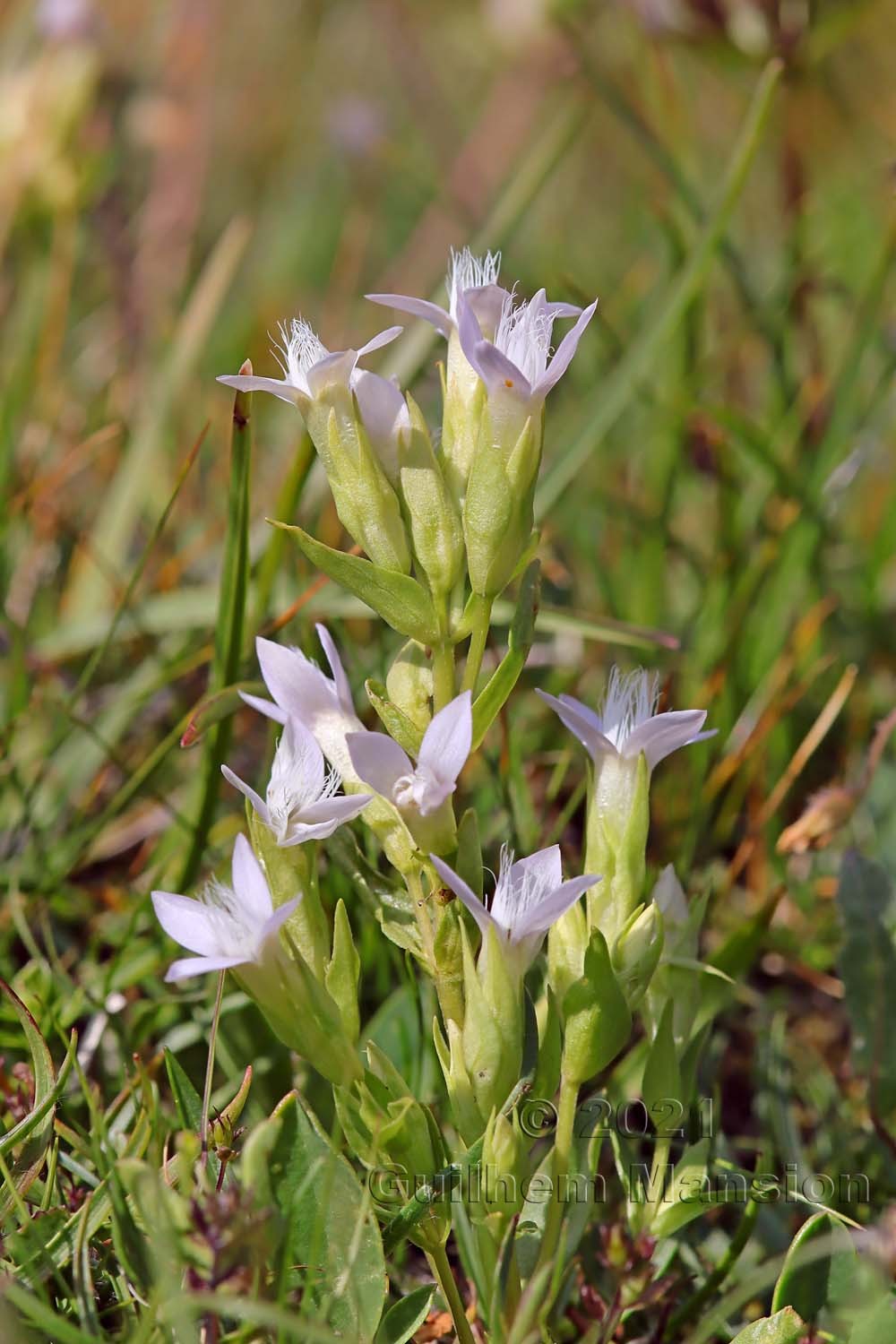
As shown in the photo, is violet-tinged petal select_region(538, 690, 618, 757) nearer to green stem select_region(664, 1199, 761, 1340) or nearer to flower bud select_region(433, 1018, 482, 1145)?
flower bud select_region(433, 1018, 482, 1145)

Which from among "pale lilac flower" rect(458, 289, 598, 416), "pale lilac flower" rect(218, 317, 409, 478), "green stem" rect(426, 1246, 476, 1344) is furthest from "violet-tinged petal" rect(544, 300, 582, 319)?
"green stem" rect(426, 1246, 476, 1344)

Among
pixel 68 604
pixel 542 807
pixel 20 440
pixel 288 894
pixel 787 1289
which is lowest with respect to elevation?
pixel 787 1289

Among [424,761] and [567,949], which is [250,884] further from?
[567,949]

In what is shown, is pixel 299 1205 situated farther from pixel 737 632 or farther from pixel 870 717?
pixel 870 717

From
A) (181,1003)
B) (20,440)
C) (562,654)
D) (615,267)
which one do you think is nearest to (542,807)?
(562,654)

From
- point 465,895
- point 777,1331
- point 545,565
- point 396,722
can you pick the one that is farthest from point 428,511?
point 545,565
